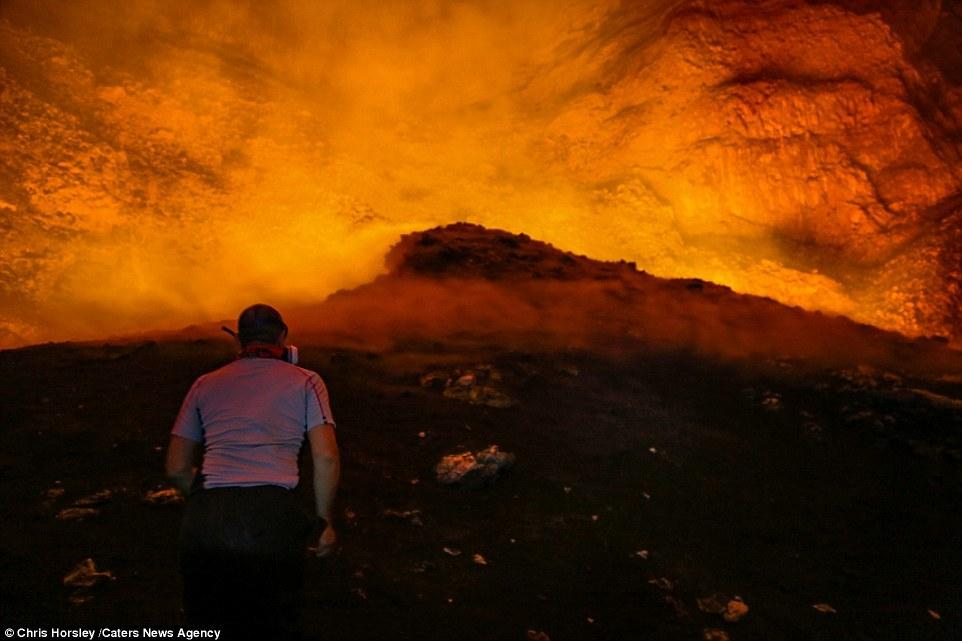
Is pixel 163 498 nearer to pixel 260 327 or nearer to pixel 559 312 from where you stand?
pixel 260 327

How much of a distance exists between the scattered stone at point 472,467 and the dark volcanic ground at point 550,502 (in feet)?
0.28

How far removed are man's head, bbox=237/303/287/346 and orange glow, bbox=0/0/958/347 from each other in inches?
352

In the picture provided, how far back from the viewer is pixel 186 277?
12266 millimetres

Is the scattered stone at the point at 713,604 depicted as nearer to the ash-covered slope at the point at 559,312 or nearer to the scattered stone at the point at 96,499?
the scattered stone at the point at 96,499

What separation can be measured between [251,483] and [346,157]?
13587mm

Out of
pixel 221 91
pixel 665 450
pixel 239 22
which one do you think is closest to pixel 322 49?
pixel 239 22

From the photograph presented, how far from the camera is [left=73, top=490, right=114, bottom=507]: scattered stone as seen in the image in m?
4.81

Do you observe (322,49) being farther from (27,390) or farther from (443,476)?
(443,476)

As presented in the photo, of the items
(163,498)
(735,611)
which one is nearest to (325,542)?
(163,498)

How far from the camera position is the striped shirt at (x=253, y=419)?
2934 millimetres

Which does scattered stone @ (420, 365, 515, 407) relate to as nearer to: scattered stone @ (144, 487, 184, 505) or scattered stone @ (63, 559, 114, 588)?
scattered stone @ (144, 487, 184, 505)

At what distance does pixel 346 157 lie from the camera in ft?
51.5

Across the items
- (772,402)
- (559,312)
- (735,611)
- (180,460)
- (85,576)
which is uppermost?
(559,312)

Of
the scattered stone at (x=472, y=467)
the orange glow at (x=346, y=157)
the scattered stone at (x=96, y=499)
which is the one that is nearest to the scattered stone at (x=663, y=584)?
the scattered stone at (x=472, y=467)
